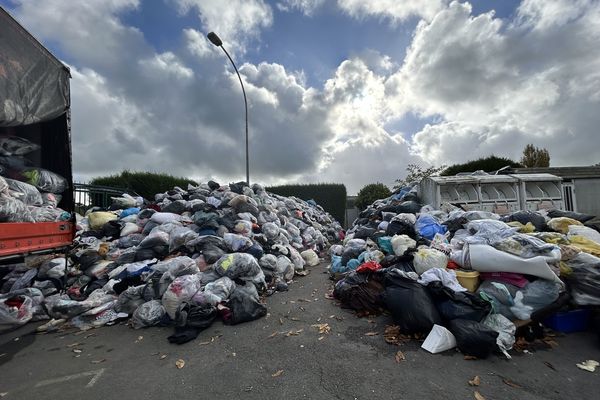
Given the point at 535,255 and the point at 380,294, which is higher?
the point at 535,255

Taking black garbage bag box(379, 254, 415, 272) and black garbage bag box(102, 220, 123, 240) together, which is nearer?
black garbage bag box(379, 254, 415, 272)

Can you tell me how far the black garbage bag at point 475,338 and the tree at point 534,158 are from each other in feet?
85.1

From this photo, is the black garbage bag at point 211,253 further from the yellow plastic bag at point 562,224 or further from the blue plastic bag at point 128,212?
the yellow plastic bag at point 562,224

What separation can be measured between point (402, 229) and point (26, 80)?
575 cm

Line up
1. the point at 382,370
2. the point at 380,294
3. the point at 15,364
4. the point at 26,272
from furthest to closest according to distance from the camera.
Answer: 1. the point at 26,272
2. the point at 380,294
3. the point at 15,364
4. the point at 382,370

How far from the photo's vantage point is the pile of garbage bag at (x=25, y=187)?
113 inches

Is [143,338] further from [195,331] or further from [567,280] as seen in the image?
[567,280]

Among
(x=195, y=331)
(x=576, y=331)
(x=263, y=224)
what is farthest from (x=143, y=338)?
(x=576, y=331)

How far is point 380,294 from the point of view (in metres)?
3.91

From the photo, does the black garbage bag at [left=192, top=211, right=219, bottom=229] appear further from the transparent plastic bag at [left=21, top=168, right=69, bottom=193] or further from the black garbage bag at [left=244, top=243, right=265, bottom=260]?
the transparent plastic bag at [left=21, top=168, right=69, bottom=193]

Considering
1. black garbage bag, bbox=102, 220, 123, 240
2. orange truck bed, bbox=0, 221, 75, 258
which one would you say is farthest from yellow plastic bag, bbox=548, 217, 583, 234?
black garbage bag, bbox=102, 220, 123, 240

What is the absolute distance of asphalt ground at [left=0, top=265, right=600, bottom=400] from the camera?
2.30 m

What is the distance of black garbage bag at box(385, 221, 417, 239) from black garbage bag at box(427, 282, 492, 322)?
7.80 feet

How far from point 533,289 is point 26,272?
7.13 metres
